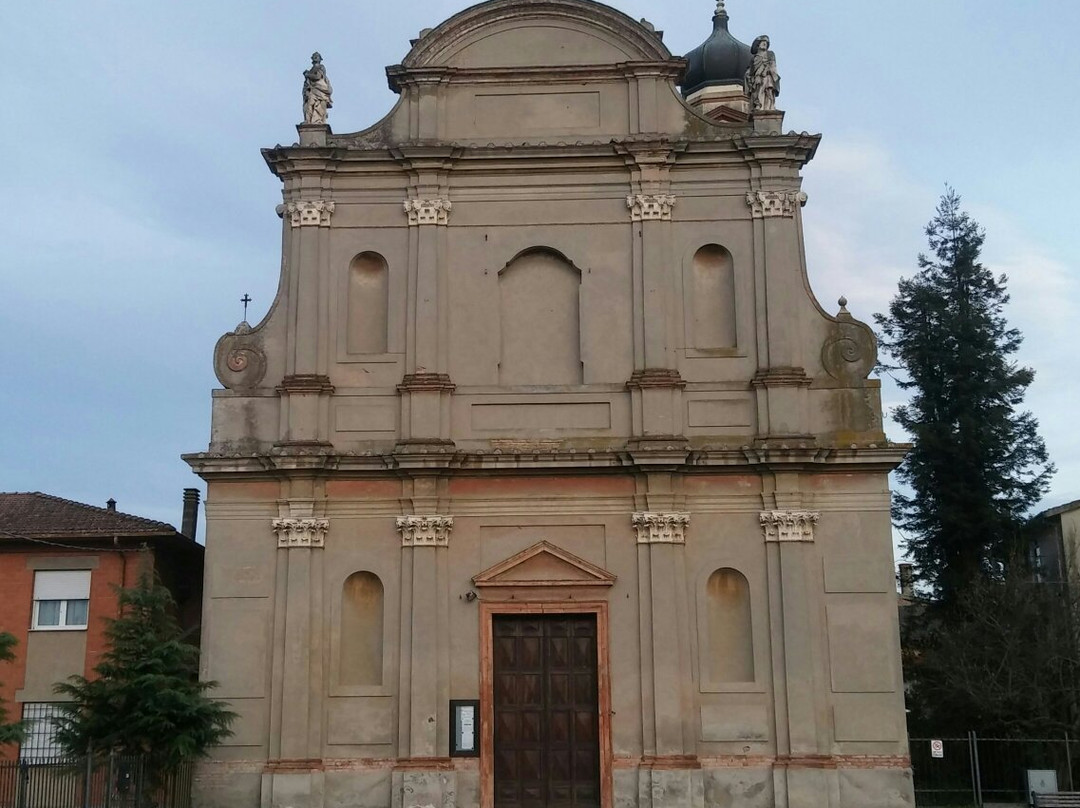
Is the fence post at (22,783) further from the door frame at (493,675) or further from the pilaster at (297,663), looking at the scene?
the door frame at (493,675)

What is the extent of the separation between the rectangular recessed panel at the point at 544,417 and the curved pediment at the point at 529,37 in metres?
6.26

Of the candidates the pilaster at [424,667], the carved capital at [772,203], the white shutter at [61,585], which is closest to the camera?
the pilaster at [424,667]

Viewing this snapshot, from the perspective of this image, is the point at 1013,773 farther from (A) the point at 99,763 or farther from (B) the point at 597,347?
(A) the point at 99,763

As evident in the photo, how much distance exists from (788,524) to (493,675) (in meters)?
5.27

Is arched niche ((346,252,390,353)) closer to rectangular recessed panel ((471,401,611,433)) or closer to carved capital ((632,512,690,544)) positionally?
rectangular recessed panel ((471,401,611,433))

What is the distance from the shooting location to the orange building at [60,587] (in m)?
22.9

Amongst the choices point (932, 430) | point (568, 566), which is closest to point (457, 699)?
point (568, 566)

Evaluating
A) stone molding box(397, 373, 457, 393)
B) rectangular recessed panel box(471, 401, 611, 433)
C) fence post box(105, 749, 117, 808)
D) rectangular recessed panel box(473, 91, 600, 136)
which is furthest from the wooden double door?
rectangular recessed panel box(473, 91, 600, 136)

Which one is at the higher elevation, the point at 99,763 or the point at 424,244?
the point at 424,244

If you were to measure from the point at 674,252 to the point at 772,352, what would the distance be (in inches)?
95.6

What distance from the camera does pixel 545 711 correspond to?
19.4 metres

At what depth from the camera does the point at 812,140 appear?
21078 millimetres

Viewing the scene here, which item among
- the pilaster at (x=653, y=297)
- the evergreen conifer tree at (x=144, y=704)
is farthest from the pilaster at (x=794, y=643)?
the evergreen conifer tree at (x=144, y=704)

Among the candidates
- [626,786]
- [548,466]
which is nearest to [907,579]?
[626,786]
